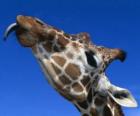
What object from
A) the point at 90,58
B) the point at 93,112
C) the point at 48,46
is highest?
the point at 90,58

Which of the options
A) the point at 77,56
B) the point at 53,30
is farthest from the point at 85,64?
the point at 53,30

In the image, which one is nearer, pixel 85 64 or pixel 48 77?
pixel 48 77

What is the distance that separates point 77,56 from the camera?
916 centimetres

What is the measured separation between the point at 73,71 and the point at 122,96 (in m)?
0.97

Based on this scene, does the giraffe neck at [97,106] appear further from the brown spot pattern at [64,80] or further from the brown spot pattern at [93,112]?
the brown spot pattern at [64,80]

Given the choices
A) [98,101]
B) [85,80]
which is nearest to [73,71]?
[85,80]

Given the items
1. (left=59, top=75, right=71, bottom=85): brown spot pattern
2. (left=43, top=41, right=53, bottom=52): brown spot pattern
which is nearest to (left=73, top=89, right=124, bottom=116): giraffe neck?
(left=59, top=75, right=71, bottom=85): brown spot pattern

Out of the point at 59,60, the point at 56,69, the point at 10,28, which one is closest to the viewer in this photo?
the point at 10,28

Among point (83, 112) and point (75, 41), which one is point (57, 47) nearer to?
point (75, 41)

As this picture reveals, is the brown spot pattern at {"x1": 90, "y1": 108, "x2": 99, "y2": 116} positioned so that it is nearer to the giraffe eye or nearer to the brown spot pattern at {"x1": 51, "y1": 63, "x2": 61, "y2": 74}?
the giraffe eye

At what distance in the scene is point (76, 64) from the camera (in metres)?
9.09

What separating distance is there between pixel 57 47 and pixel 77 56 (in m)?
0.43

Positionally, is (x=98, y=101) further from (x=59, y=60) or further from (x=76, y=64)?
(x=59, y=60)

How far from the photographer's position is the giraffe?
861 centimetres
